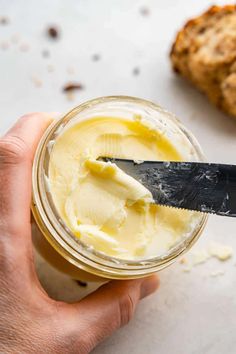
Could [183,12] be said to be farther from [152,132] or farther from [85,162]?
[85,162]

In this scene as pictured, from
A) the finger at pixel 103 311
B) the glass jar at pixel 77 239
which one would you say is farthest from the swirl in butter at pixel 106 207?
the finger at pixel 103 311

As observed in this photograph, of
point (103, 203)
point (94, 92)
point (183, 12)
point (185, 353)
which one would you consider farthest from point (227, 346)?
point (183, 12)

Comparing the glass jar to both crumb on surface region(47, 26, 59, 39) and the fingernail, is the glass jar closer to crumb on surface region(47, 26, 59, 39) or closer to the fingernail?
the fingernail

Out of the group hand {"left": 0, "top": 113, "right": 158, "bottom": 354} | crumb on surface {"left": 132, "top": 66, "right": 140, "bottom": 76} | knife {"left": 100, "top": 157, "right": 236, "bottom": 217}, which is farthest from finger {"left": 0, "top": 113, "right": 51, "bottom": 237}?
crumb on surface {"left": 132, "top": 66, "right": 140, "bottom": 76}

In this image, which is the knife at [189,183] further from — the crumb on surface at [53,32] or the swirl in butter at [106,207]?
the crumb on surface at [53,32]

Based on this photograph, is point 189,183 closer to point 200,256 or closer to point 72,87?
point 200,256
